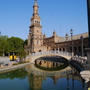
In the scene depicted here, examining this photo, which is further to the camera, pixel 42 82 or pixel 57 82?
pixel 42 82

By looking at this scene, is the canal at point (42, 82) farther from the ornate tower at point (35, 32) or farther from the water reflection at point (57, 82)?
the ornate tower at point (35, 32)

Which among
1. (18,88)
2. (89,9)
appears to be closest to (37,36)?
(18,88)

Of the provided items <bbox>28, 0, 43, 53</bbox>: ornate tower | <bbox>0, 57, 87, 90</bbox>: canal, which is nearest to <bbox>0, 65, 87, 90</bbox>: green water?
<bbox>0, 57, 87, 90</bbox>: canal

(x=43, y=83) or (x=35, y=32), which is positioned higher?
(x=35, y=32)

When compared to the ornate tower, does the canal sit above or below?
below

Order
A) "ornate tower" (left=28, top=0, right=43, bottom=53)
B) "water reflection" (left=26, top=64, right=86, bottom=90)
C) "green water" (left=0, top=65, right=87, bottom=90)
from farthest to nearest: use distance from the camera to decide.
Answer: "ornate tower" (left=28, top=0, right=43, bottom=53) < "green water" (left=0, top=65, right=87, bottom=90) < "water reflection" (left=26, top=64, right=86, bottom=90)

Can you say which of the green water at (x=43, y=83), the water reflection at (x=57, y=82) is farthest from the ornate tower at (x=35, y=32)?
the green water at (x=43, y=83)

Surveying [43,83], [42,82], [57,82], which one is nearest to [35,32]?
[42,82]

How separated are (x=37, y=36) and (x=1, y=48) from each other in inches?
711

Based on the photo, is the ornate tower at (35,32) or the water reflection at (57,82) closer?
the water reflection at (57,82)

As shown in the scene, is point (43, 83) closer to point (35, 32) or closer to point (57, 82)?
point (57, 82)

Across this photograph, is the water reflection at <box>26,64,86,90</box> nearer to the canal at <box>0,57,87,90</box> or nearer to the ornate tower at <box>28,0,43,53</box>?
the canal at <box>0,57,87,90</box>

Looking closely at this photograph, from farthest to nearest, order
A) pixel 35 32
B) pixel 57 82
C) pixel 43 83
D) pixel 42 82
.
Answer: pixel 35 32 → pixel 42 82 → pixel 57 82 → pixel 43 83

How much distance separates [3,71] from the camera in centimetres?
2666
